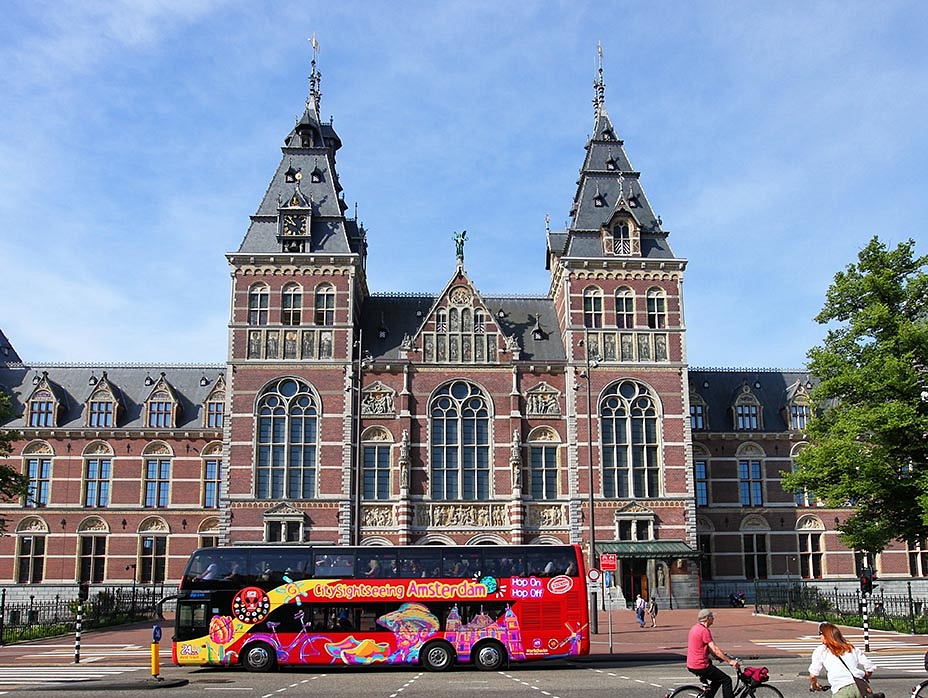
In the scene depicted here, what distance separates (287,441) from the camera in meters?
47.4

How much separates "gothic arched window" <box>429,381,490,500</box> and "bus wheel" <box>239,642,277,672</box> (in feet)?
78.1

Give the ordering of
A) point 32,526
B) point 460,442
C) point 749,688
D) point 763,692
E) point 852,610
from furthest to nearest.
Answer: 1. point 32,526
2. point 460,442
3. point 852,610
4. point 763,692
5. point 749,688

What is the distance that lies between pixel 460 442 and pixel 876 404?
68.6 ft

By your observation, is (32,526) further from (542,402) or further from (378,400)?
(542,402)

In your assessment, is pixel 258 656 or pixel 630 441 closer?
pixel 258 656

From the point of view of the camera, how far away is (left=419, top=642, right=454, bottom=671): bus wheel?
2364 centimetres

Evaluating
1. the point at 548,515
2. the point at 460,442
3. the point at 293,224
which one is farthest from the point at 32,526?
the point at 548,515

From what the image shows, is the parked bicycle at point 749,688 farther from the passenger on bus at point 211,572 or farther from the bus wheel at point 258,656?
the passenger on bus at point 211,572

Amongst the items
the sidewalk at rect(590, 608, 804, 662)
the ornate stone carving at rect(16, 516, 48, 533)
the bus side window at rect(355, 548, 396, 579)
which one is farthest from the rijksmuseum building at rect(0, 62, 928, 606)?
the bus side window at rect(355, 548, 396, 579)

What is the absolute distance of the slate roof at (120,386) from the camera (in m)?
55.3

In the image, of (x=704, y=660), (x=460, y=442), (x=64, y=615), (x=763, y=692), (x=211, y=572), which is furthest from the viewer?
(x=460, y=442)

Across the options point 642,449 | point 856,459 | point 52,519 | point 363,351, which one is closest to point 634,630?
point 856,459

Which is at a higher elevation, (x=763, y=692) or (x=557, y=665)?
(x=763, y=692)

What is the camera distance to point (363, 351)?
5022cm
